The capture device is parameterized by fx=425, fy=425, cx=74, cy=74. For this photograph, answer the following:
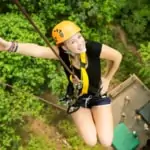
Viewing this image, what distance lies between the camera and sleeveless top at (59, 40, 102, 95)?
387cm

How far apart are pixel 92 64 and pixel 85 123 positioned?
690 mm

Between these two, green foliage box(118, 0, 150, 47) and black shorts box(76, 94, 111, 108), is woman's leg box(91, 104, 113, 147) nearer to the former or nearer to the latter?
black shorts box(76, 94, 111, 108)

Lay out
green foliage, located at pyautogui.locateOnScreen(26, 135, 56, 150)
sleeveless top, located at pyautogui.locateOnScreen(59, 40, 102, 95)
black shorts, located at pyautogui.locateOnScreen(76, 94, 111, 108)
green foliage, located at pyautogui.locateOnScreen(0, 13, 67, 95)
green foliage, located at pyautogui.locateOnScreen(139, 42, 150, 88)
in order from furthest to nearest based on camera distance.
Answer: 1. green foliage, located at pyautogui.locateOnScreen(26, 135, 56, 150)
2. green foliage, located at pyautogui.locateOnScreen(139, 42, 150, 88)
3. green foliage, located at pyautogui.locateOnScreen(0, 13, 67, 95)
4. black shorts, located at pyautogui.locateOnScreen(76, 94, 111, 108)
5. sleeveless top, located at pyautogui.locateOnScreen(59, 40, 102, 95)

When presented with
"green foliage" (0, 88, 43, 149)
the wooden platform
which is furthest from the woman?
the wooden platform

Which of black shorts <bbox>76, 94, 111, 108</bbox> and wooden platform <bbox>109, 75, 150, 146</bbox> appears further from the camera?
wooden platform <bbox>109, 75, 150, 146</bbox>

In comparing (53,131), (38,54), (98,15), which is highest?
(38,54)

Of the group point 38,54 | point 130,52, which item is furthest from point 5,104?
point 130,52

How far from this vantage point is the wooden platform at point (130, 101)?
7.30 metres

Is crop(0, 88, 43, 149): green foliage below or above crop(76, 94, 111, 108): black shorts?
below

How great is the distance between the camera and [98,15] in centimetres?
664

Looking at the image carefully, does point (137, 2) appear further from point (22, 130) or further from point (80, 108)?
point (80, 108)

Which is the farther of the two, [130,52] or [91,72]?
[130,52]

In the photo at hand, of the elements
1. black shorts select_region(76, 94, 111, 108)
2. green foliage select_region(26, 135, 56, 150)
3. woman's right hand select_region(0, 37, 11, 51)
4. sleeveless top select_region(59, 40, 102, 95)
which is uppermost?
woman's right hand select_region(0, 37, 11, 51)

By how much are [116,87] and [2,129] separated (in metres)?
2.25
